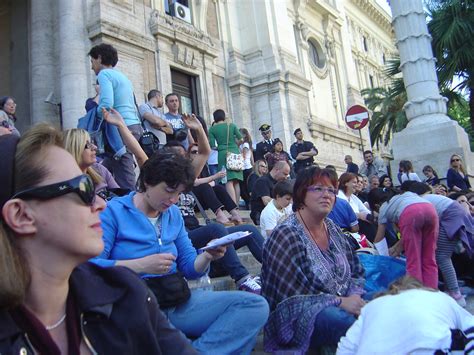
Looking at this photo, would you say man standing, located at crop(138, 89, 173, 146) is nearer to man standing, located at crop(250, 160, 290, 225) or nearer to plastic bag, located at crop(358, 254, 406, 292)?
man standing, located at crop(250, 160, 290, 225)

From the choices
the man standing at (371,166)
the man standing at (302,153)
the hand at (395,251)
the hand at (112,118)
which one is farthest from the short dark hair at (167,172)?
the man standing at (371,166)

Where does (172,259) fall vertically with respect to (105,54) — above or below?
below

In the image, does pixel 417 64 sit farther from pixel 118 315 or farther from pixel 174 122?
pixel 118 315

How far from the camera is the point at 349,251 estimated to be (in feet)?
12.3

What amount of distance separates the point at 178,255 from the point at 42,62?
32.0 ft

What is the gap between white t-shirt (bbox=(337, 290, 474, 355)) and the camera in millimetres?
2129

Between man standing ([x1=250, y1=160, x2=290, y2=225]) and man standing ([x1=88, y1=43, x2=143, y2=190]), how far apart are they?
213 centimetres

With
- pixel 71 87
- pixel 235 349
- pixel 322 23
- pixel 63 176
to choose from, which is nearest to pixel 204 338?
pixel 235 349

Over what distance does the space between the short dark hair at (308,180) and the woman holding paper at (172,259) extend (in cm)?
95

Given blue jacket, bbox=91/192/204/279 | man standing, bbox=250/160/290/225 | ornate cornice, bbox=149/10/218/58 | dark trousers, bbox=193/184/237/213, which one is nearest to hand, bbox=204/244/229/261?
blue jacket, bbox=91/192/204/279

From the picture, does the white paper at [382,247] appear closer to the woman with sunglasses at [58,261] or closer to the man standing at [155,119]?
the man standing at [155,119]

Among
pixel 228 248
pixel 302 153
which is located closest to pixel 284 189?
pixel 228 248

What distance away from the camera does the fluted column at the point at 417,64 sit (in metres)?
11.5

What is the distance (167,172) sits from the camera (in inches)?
125
